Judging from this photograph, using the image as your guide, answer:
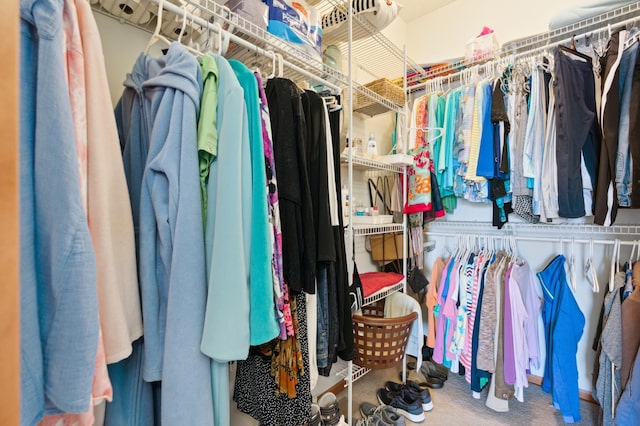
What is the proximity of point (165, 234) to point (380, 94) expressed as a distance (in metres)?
1.43

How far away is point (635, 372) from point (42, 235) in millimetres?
1940

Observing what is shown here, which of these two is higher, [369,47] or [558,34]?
[369,47]

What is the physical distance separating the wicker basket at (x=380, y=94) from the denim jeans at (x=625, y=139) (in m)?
1.00

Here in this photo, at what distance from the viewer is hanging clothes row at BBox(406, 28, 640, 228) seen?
47.9 inches

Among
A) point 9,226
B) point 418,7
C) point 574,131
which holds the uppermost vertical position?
point 418,7

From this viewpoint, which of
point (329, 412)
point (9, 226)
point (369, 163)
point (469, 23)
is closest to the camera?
point (9, 226)

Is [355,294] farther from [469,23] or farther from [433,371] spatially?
[469,23]

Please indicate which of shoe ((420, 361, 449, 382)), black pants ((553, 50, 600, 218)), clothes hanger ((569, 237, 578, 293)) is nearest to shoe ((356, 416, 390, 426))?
shoe ((420, 361, 449, 382))

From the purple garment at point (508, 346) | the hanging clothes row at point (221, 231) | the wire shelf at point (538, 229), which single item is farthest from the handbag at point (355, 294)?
the wire shelf at point (538, 229)

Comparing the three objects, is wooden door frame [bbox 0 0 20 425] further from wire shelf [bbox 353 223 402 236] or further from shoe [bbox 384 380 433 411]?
shoe [bbox 384 380 433 411]

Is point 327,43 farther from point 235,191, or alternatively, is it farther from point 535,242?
point 535,242

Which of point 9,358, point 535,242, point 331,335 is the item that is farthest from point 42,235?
point 535,242

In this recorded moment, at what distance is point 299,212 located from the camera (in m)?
0.83

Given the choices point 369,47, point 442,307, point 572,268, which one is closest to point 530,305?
point 572,268
